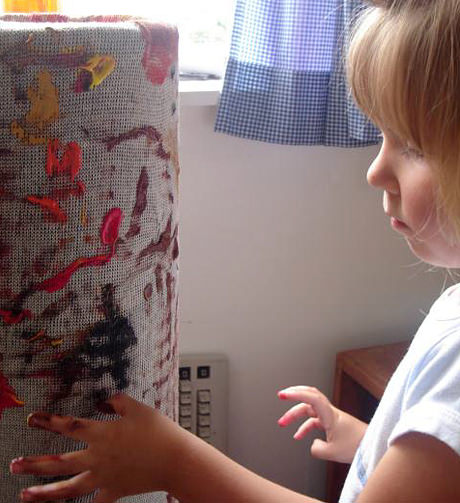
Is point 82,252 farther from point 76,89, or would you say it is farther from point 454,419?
point 454,419

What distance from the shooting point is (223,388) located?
1.26 metres

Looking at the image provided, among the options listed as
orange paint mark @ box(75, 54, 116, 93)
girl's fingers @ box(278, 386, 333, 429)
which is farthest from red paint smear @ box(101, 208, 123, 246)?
girl's fingers @ box(278, 386, 333, 429)

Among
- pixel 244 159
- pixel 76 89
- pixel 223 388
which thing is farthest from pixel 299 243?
pixel 76 89

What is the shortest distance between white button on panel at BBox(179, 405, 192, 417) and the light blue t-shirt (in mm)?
480

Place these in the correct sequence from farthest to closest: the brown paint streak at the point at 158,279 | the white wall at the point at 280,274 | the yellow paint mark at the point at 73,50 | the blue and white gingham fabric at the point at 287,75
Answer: the white wall at the point at 280,274 < the blue and white gingham fabric at the point at 287,75 < the brown paint streak at the point at 158,279 < the yellow paint mark at the point at 73,50

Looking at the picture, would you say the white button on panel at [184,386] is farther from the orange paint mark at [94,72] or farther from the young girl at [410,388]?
the orange paint mark at [94,72]

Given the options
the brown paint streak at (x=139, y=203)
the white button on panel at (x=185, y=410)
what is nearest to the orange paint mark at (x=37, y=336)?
the brown paint streak at (x=139, y=203)

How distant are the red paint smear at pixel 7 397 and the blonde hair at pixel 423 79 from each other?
398mm

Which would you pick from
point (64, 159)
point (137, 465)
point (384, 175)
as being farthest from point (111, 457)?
point (384, 175)

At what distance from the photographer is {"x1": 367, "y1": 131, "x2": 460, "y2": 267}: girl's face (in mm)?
639

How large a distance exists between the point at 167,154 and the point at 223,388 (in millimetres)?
701

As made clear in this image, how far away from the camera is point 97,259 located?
0.60 metres

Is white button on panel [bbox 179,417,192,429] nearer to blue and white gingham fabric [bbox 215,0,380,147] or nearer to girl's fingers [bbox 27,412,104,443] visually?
blue and white gingham fabric [bbox 215,0,380,147]

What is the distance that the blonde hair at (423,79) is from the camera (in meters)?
0.59
